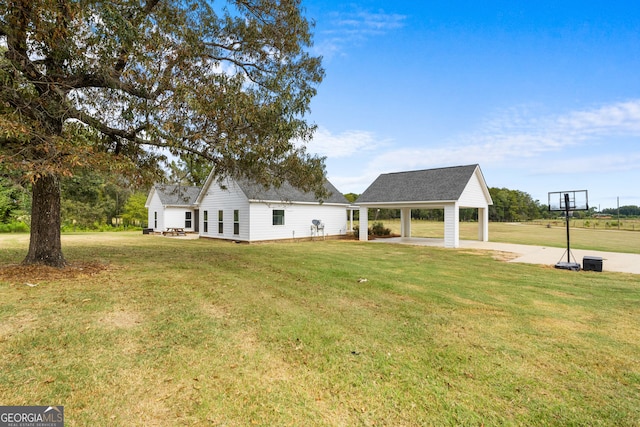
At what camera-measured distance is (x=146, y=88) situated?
6758 millimetres

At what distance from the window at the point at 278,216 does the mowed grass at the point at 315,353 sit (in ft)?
40.9

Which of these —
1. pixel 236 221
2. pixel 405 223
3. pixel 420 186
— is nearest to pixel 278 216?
pixel 236 221

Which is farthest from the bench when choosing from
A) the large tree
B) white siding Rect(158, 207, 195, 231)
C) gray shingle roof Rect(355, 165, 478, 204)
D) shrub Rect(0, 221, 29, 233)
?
the large tree

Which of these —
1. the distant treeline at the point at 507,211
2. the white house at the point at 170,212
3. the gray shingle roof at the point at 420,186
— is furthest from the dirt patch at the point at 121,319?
the distant treeline at the point at 507,211

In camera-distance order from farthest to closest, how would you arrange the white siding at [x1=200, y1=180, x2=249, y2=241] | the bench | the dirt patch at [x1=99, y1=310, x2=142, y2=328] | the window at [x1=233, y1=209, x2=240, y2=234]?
the bench, the window at [x1=233, y1=209, x2=240, y2=234], the white siding at [x1=200, y1=180, x2=249, y2=241], the dirt patch at [x1=99, y1=310, x2=142, y2=328]

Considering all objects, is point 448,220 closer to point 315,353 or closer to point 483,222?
point 483,222

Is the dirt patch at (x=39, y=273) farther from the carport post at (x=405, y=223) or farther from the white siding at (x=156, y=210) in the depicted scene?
the white siding at (x=156, y=210)

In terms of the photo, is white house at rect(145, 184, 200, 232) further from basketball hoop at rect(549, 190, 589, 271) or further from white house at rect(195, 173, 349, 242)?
basketball hoop at rect(549, 190, 589, 271)

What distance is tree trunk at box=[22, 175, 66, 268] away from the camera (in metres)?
7.43

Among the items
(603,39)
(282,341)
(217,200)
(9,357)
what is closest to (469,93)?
(603,39)

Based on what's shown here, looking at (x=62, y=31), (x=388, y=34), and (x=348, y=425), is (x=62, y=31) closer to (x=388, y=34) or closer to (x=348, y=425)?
(x=348, y=425)

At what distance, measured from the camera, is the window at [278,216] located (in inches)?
773

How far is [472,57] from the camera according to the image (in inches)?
603

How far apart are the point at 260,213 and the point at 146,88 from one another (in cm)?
1243
